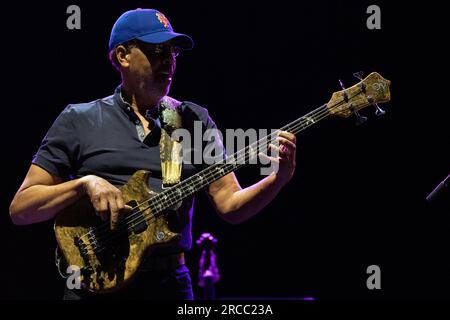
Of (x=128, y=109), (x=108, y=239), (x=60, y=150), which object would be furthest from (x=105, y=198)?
(x=128, y=109)

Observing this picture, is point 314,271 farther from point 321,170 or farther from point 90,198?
point 90,198

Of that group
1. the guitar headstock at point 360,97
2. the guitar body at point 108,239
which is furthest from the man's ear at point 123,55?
the guitar headstock at point 360,97

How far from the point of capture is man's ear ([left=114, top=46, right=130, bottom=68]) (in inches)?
117

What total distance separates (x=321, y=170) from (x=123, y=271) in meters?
3.30

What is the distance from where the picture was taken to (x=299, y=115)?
525cm

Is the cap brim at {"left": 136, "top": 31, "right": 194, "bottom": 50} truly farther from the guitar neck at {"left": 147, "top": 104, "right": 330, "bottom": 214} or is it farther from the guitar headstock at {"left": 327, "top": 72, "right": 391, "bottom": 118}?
the guitar headstock at {"left": 327, "top": 72, "right": 391, "bottom": 118}

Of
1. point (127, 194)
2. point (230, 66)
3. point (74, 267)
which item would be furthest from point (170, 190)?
point (230, 66)

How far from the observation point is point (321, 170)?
5.49 metres

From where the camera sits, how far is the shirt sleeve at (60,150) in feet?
8.93

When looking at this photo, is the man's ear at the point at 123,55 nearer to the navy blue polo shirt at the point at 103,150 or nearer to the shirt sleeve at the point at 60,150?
the navy blue polo shirt at the point at 103,150

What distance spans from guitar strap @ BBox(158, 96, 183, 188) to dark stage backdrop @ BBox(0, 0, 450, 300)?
2302mm

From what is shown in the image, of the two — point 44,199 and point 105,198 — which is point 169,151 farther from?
point 44,199

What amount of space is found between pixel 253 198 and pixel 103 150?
0.78m
